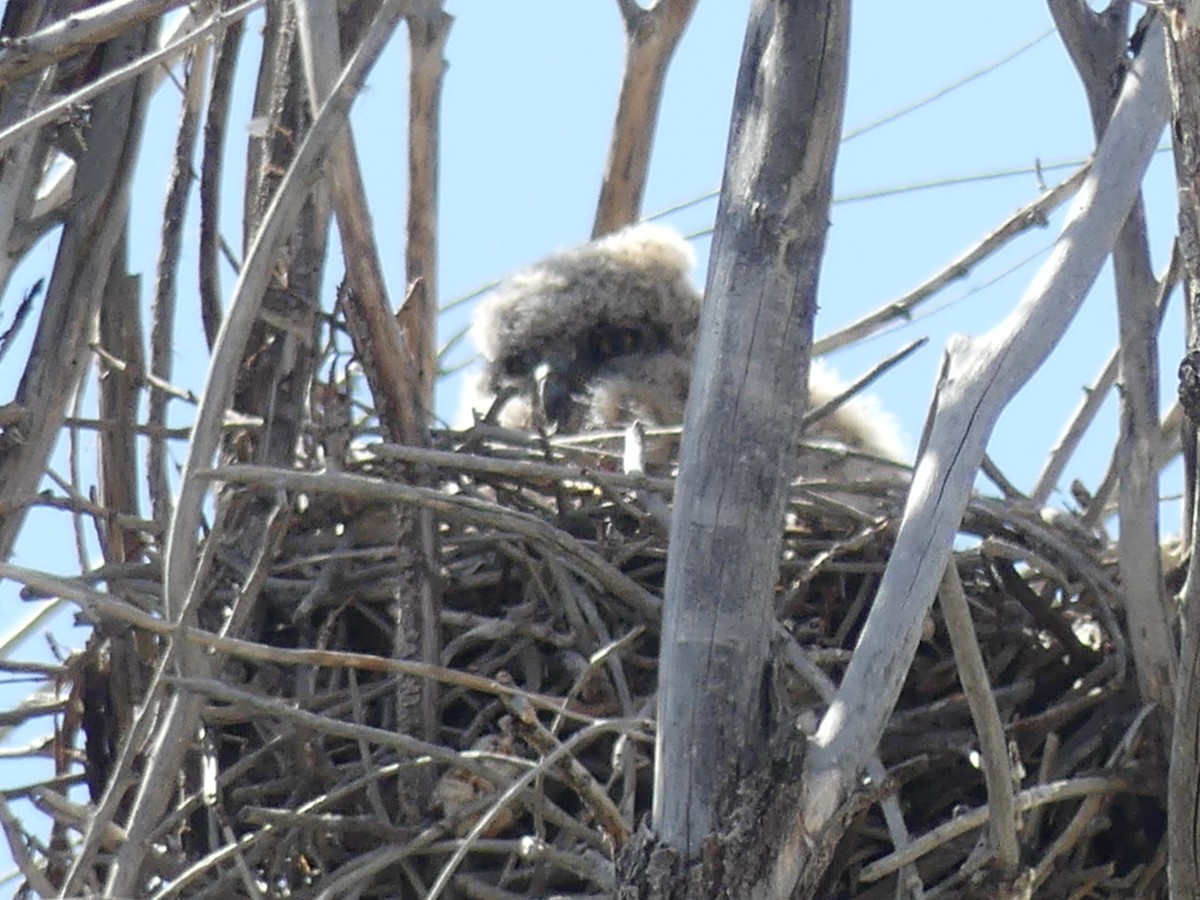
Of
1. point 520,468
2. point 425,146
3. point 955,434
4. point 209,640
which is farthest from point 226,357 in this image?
point 425,146

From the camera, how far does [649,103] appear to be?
172 inches

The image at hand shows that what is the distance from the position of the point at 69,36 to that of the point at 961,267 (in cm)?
182

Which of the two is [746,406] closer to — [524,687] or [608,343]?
[524,687]

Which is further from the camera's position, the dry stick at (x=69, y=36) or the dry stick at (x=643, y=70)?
the dry stick at (x=643, y=70)

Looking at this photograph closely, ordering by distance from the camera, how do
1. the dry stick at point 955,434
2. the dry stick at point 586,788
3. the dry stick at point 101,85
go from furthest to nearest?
the dry stick at point 101,85 → the dry stick at point 586,788 → the dry stick at point 955,434

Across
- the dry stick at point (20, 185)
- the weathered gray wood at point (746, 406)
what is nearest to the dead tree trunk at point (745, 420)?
the weathered gray wood at point (746, 406)

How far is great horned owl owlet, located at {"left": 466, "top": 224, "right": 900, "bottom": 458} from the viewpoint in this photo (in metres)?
4.02

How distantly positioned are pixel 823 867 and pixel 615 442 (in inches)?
67.9

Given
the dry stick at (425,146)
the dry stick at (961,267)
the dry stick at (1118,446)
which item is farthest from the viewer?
the dry stick at (425,146)

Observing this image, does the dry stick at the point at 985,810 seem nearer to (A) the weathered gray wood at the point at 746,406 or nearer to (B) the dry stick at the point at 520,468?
(A) the weathered gray wood at the point at 746,406

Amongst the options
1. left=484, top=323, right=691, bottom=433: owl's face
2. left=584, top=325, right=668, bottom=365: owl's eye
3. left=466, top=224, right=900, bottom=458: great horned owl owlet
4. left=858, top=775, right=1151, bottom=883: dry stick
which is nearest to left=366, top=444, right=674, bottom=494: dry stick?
left=858, top=775, right=1151, bottom=883: dry stick

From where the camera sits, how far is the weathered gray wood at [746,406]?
A: 1884 mm

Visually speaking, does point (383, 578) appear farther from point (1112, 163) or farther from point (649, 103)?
point (649, 103)

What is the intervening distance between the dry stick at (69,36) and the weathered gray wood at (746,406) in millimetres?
846
